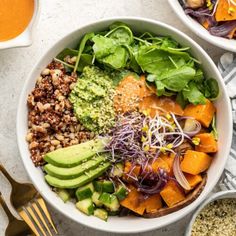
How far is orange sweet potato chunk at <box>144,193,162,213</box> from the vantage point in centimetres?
256

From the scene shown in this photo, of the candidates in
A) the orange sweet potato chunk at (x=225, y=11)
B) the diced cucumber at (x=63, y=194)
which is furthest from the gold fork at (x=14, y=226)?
the orange sweet potato chunk at (x=225, y=11)

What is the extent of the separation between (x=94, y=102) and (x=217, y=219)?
29.8 inches

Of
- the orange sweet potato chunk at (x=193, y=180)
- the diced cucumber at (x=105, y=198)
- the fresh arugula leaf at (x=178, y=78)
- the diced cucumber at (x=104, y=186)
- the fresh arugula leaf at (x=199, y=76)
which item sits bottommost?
the diced cucumber at (x=105, y=198)

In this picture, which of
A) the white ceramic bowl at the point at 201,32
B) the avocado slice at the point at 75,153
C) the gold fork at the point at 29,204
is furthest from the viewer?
the gold fork at the point at 29,204

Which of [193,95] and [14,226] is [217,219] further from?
[14,226]

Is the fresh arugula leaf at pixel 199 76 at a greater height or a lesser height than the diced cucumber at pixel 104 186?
greater

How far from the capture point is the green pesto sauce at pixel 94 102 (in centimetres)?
252

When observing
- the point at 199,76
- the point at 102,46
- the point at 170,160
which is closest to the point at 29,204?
the point at 170,160

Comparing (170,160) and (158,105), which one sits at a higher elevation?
(158,105)

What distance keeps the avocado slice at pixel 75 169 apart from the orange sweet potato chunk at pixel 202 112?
40cm

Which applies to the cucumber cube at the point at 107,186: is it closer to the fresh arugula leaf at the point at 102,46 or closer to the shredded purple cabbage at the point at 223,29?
the fresh arugula leaf at the point at 102,46

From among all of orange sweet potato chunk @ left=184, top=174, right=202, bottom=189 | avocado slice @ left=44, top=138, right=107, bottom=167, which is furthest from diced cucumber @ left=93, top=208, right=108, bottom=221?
orange sweet potato chunk @ left=184, top=174, right=202, bottom=189

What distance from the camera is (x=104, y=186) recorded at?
8.33 feet

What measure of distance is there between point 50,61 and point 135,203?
0.69m
